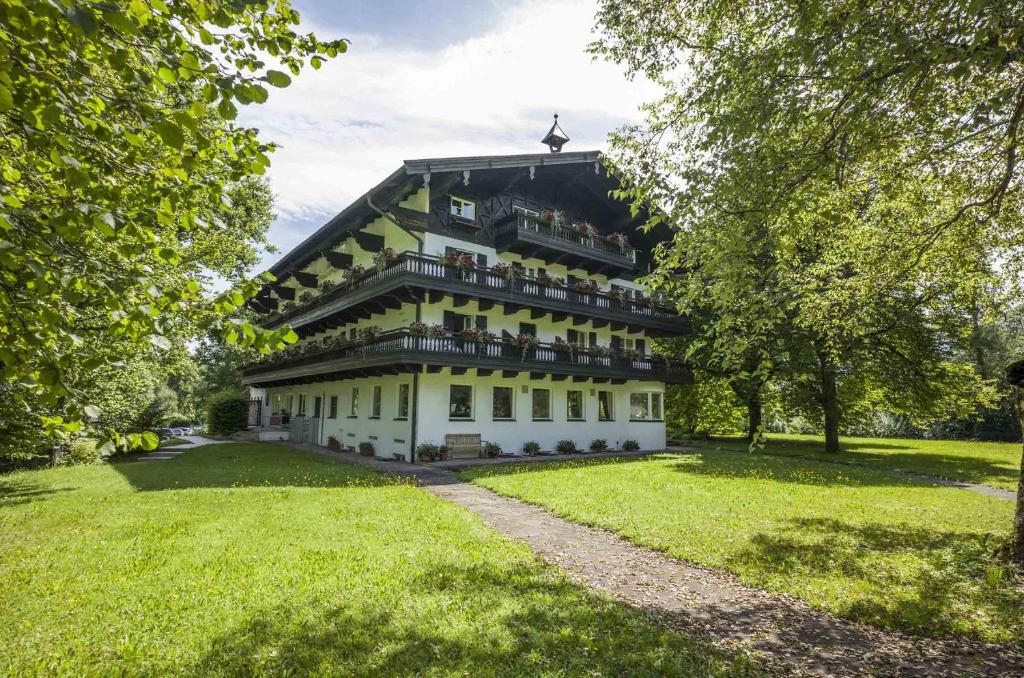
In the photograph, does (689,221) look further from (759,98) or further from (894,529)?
(894,529)

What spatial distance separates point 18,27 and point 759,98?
7644 millimetres

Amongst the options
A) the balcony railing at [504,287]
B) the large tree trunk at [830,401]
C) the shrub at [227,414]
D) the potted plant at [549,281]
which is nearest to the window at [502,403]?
the balcony railing at [504,287]

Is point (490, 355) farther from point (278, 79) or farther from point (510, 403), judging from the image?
point (278, 79)

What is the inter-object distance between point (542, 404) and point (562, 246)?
783 centimetres

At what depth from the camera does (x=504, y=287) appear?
23031 millimetres

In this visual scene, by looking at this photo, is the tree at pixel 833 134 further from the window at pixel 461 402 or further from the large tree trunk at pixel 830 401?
the large tree trunk at pixel 830 401

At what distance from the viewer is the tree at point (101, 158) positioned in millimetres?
2625

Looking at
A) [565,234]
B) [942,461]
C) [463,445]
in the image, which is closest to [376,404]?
[463,445]

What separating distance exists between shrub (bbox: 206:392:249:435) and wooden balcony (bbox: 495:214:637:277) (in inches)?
1130

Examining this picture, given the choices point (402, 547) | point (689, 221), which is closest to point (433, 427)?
point (402, 547)

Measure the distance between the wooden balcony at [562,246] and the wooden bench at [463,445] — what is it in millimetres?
8901

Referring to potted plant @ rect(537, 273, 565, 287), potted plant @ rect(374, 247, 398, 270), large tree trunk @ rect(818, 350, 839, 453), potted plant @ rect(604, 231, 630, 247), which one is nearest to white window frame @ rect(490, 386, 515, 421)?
potted plant @ rect(537, 273, 565, 287)

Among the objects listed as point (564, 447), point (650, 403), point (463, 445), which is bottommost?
point (564, 447)

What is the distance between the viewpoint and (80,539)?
8.70 meters
